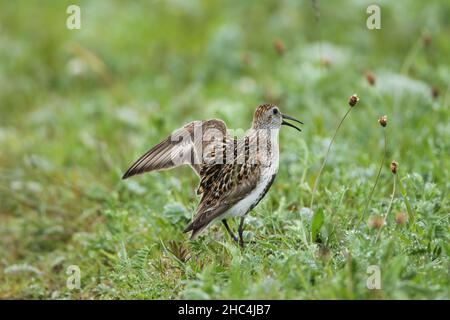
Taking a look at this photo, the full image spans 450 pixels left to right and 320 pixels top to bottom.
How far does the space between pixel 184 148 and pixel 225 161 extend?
408 millimetres

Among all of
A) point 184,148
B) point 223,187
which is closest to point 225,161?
point 223,187

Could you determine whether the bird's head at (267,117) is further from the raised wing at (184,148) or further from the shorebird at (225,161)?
the raised wing at (184,148)

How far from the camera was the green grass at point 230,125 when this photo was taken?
465 centimetres

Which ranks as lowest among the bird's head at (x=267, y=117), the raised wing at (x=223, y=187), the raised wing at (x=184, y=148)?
the raised wing at (x=223, y=187)

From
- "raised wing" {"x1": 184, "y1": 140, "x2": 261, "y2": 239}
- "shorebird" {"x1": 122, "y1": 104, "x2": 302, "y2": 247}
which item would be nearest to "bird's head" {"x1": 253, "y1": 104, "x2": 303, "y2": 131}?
"shorebird" {"x1": 122, "y1": 104, "x2": 302, "y2": 247}

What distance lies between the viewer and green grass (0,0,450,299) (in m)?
4.65

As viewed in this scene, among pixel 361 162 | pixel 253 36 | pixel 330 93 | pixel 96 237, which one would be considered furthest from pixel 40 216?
pixel 253 36

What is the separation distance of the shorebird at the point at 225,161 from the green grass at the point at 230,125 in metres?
0.29

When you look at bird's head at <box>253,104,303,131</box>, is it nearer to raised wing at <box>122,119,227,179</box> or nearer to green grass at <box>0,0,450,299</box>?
raised wing at <box>122,119,227,179</box>

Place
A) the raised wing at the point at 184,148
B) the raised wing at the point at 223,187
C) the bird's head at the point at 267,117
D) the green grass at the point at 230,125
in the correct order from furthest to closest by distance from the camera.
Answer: the raised wing at the point at 184,148
the bird's head at the point at 267,117
the raised wing at the point at 223,187
the green grass at the point at 230,125

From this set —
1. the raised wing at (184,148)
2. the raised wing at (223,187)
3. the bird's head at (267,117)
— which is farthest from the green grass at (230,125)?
the bird's head at (267,117)

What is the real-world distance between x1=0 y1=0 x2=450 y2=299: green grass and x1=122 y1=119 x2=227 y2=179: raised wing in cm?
38

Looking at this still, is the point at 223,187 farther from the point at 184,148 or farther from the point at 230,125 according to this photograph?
the point at 230,125
